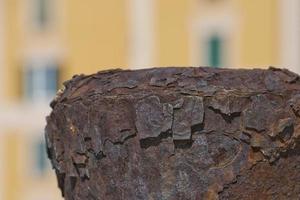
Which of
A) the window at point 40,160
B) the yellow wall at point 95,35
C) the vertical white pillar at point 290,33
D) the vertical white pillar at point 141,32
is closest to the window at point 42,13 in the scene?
the yellow wall at point 95,35

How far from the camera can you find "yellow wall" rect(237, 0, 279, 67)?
2025cm

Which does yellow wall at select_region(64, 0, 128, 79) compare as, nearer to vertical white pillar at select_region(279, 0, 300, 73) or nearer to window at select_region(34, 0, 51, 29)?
window at select_region(34, 0, 51, 29)

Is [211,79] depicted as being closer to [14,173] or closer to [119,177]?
[119,177]

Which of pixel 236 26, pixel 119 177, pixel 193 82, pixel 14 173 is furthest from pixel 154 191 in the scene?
pixel 14 173

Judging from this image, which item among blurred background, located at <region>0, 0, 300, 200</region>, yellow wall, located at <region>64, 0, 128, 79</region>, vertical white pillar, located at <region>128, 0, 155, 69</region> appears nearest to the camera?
blurred background, located at <region>0, 0, 300, 200</region>

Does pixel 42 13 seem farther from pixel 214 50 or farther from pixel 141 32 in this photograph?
pixel 214 50

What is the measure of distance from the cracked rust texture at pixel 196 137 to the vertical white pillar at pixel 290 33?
57.1ft

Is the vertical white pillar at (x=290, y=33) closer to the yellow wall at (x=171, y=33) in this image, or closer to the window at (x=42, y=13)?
the yellow wall at (x=171, y=33)

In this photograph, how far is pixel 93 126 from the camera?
2.14 metres

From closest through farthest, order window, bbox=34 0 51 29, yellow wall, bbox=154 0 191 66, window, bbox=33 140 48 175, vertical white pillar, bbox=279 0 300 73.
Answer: vertical white pillar, bbox=279 0 300 73, yellow wall, bbox=154 0 191 66, window, bbox=33 140 48 175, window, bbox=34 0 51 29

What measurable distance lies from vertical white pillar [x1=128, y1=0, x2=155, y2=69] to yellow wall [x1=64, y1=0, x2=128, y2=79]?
236 mm

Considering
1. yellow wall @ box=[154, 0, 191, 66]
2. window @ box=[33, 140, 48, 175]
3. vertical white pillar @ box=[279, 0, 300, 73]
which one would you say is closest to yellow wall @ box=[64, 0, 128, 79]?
yellow wall @ box=[154, 0, 191, 66]

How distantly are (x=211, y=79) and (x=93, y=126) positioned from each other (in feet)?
0.79

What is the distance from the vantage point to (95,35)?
21891 mm
